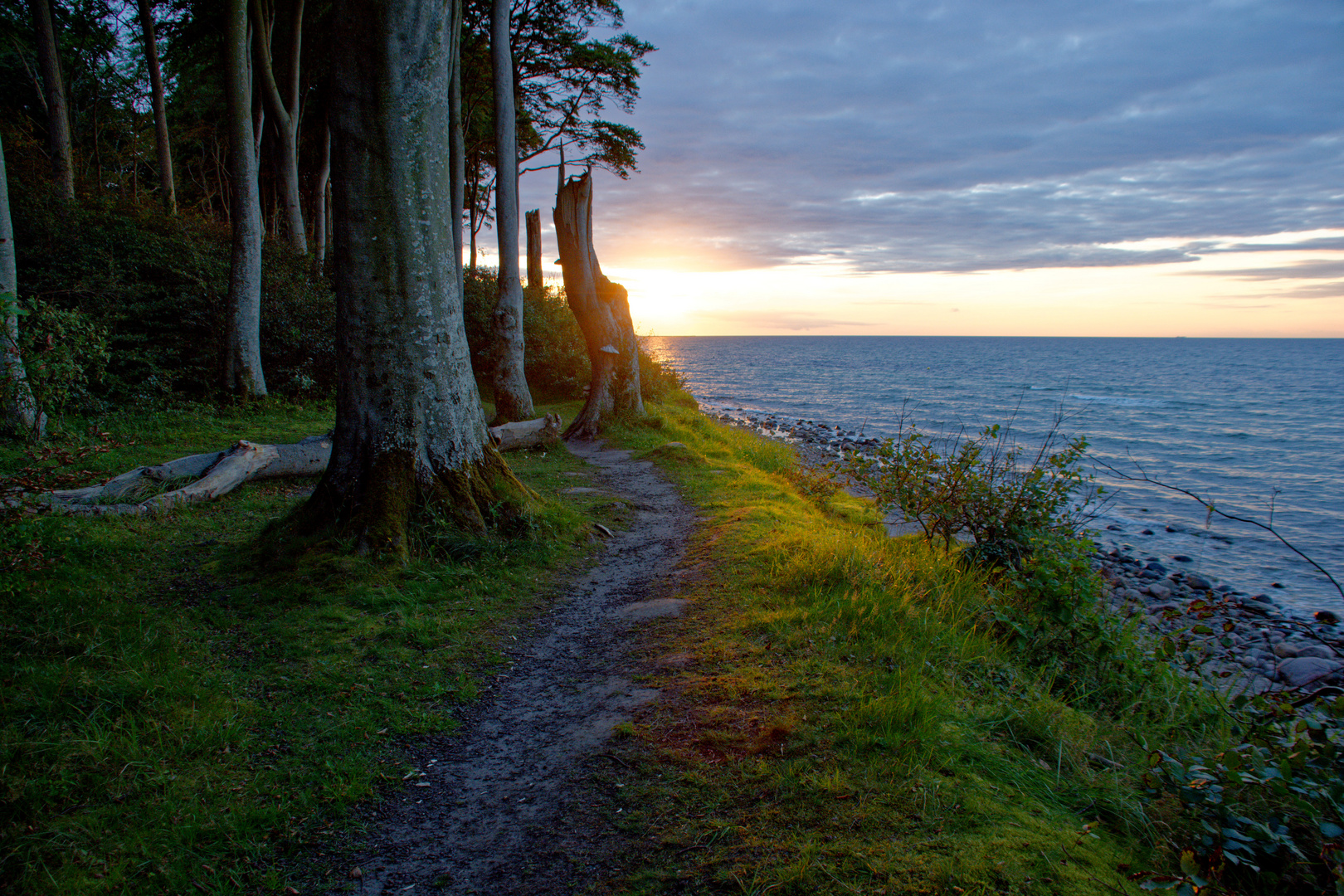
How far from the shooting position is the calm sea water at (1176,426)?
42.5ft

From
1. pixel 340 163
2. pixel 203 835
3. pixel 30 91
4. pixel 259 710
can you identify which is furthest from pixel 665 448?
pixel 30 91

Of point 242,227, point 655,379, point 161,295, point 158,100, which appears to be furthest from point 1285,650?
point 158,100

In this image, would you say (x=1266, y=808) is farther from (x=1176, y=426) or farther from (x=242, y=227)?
(x=1176, y=426)

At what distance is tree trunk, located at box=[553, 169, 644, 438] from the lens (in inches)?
550

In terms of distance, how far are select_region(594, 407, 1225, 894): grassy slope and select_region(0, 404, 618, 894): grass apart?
4.76 ft

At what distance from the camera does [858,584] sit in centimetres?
514

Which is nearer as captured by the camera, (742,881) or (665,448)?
(742,881)

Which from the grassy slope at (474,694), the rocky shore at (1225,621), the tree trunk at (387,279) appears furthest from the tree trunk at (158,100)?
the rocky shore at (1225,621)

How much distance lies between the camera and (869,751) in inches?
124

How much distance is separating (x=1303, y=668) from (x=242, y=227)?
18151 millimetres

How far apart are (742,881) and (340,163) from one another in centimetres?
620

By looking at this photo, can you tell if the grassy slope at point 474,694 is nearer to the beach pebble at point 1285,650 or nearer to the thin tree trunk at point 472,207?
the beach pebble at point 1285,650

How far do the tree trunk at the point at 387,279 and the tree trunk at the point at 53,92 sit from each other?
13346mm

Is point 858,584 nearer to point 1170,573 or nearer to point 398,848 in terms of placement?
point 398,848
